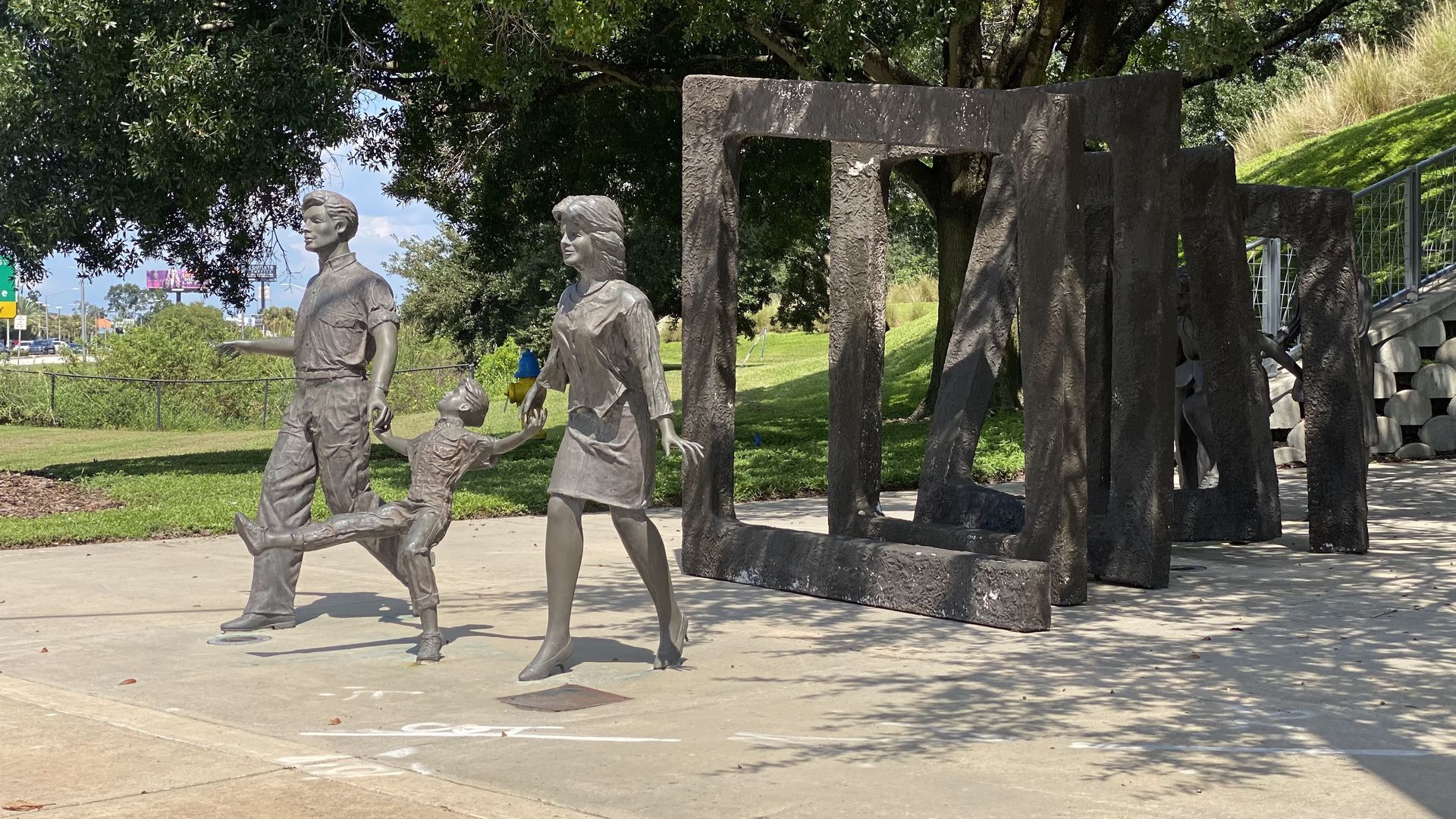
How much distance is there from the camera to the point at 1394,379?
1662 centimetres

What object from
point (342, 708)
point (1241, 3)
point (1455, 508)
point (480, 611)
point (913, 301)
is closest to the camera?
point (342, 708)

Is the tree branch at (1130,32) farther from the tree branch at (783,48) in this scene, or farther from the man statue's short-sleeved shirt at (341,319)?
the man statue's short-sleeved shirt at (341,319)

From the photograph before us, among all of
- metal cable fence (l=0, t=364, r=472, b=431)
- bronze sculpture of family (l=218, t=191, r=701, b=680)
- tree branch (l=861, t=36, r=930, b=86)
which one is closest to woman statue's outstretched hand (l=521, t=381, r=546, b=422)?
bronze sculpture of family (l=218, t=191, r=701, b=680)

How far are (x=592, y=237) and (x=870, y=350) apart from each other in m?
3.23

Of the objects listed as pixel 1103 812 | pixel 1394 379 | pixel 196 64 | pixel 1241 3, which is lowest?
pixel 1103 812

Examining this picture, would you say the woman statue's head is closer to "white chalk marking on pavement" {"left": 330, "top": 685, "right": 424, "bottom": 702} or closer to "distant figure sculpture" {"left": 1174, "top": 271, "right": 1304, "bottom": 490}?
"white chalk marking on pavement" {"left": 330, "top": 685, "right": 424, "bottom": 702}

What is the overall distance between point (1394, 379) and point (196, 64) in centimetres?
1277

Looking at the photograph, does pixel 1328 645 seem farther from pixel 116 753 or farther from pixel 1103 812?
pixel 116 753

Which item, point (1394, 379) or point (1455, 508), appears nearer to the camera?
point (1455, 508)

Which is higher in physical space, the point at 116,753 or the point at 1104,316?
the point at 1104,316

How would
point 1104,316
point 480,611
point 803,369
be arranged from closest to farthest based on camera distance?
point 480,611 < point 1104,316 < point 803,369

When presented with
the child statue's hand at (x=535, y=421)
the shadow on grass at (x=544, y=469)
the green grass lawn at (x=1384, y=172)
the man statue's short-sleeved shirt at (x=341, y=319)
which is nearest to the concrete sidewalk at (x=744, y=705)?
the child statue's hand at (x=535, y=421)

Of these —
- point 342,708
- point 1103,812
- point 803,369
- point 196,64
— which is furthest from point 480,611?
point 803,369

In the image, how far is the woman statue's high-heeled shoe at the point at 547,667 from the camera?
6.70 metres
